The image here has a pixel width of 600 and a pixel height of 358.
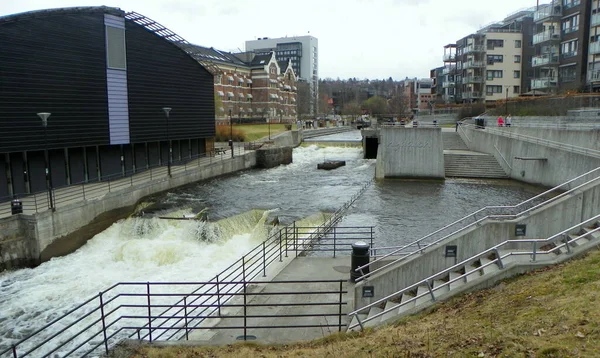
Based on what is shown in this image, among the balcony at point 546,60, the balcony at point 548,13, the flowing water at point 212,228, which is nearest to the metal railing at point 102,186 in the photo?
the flowing water at point 212,228

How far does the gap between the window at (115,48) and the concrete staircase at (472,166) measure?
1024 inches

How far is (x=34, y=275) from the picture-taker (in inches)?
697

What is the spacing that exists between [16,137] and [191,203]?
9771 millimetres

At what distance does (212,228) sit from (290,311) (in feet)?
37.5

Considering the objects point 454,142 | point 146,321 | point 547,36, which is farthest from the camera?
point 547,36

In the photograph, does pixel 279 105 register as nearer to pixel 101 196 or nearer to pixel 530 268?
pixel 101 196

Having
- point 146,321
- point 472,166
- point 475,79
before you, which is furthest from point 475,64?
point 146,321

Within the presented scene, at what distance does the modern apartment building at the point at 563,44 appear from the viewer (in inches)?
1954

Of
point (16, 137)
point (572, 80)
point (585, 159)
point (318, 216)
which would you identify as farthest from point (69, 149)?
point (572, 80)

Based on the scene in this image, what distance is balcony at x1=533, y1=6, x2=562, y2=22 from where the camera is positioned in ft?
172

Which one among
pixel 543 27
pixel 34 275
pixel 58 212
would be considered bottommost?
pixel 34 275

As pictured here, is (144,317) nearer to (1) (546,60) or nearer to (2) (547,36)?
(2) (547,36)

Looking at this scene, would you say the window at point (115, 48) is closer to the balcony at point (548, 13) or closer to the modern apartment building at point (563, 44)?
the modern apartment building at point (563, 44)

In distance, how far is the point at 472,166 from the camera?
36625 millimetres
